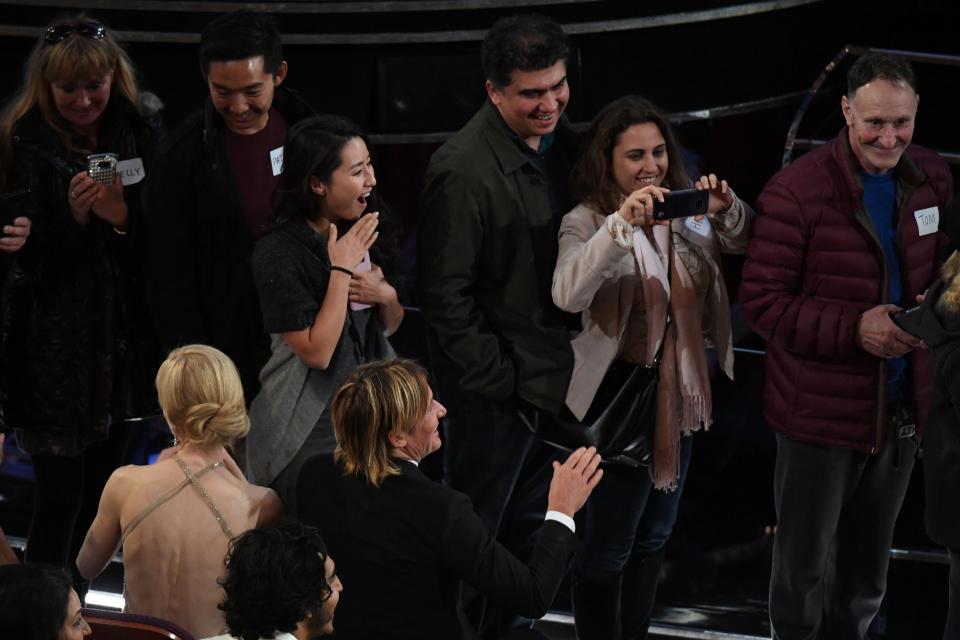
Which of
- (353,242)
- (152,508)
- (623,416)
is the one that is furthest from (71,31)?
(623,416)

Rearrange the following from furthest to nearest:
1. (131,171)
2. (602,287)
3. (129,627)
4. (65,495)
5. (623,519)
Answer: (65,495)
(131,171)
(623,519)
(602,287)
(129,627)

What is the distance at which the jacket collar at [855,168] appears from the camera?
3725 millimetres

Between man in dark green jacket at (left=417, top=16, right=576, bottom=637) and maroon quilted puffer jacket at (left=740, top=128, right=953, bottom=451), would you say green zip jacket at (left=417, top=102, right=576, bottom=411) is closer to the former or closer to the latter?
man in dark green jacket at (left=417, top=16, right=576, bottom=637)

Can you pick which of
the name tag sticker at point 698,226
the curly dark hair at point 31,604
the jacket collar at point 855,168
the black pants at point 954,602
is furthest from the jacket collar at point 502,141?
the curly dark hair at point 31,604

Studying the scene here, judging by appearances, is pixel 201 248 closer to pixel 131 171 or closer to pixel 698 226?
pixel 131 171

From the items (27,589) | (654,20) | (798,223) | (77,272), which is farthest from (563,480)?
(654,20)

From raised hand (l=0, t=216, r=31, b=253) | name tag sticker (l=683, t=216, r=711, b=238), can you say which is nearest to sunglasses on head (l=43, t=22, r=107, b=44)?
raised hand (l=0, t=216, r=31, b=253)

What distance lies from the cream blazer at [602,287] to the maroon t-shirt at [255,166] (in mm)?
791

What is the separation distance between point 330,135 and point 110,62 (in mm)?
698

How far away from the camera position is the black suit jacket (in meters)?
3.07

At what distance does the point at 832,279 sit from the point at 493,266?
85cm

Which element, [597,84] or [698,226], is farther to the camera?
[597,84]

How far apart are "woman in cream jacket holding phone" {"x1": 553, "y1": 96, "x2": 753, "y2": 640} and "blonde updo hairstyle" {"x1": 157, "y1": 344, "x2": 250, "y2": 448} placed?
89 centimetres

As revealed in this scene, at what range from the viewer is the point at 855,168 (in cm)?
377
